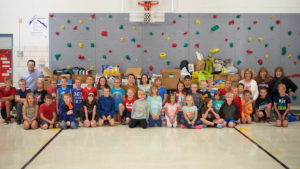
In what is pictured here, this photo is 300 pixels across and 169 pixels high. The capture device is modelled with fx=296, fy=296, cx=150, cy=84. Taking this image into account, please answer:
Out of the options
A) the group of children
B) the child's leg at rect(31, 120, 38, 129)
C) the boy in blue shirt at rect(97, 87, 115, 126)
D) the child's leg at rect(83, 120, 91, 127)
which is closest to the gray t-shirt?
the group of children

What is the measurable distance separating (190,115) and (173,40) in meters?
3.15

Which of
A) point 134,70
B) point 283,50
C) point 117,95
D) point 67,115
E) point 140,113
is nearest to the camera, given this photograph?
point 67,115

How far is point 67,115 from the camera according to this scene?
5574 mm

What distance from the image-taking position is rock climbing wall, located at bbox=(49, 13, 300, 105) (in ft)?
26.9

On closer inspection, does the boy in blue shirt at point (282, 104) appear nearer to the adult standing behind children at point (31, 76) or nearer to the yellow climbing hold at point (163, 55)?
the yellow climbing hold at point (163, 55)

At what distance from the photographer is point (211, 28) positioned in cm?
819

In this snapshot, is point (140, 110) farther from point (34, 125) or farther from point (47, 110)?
point (34, 125)

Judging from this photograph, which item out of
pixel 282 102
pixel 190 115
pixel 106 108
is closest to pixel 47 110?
pixel 106 108

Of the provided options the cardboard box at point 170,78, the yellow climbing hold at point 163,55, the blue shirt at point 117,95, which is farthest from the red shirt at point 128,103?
the yellow climbing hold at point 163,55

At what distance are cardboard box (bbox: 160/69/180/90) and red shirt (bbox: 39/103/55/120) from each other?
9.74ft

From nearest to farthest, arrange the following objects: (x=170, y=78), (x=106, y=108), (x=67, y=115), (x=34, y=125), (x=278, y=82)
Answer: (x=34, y=125), (x=67, y=115), (x=106, y=108), (x=278, y=82), (x=170, y=78)

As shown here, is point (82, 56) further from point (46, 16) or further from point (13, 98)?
point (13, 98)

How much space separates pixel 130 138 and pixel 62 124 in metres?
1.49

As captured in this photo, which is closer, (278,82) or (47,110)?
(47,110)
